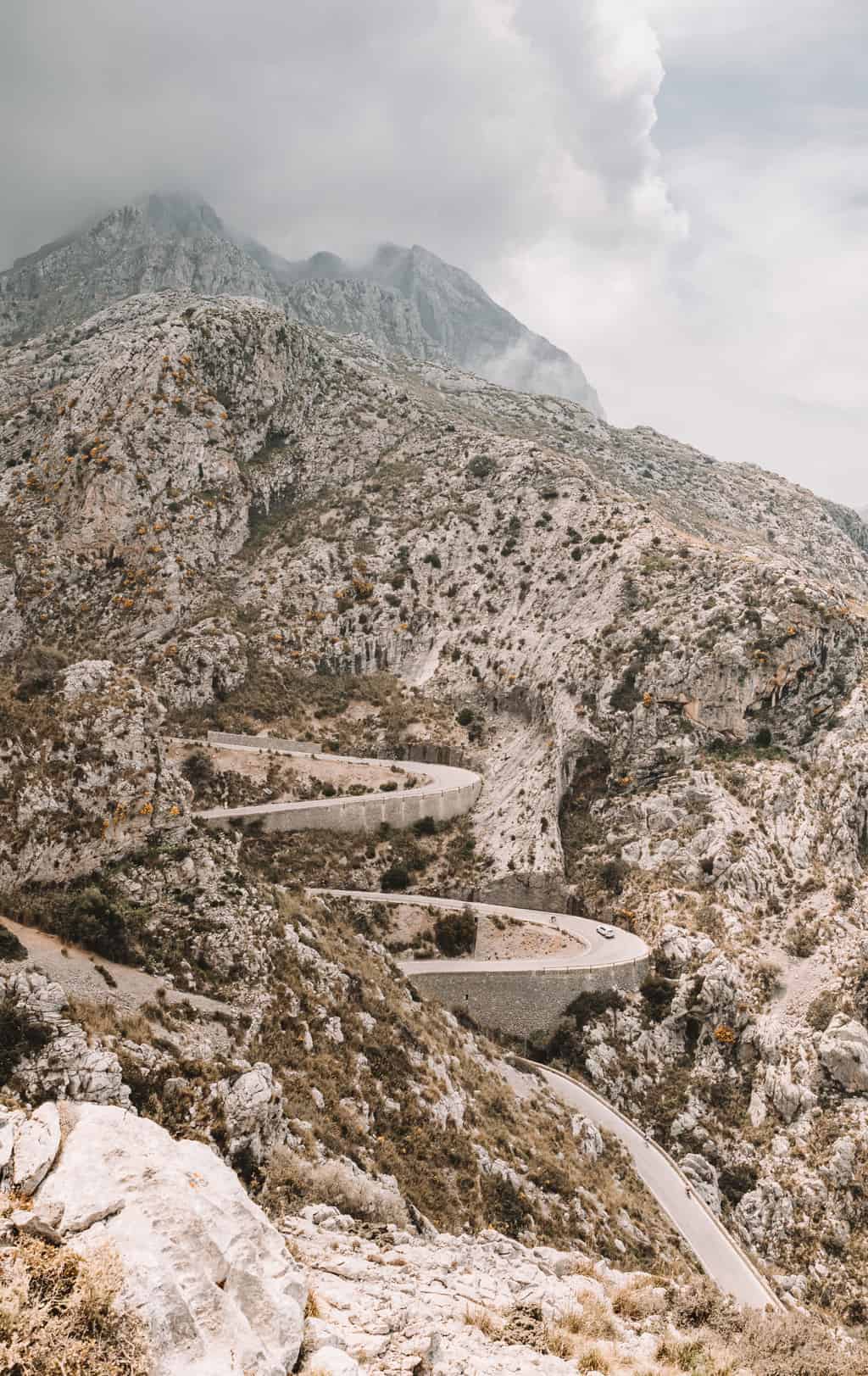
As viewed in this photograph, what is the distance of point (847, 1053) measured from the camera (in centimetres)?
3366

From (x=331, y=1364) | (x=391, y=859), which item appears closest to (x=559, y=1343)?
(x=331, y=1364)

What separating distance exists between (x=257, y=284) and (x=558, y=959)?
148500 mm

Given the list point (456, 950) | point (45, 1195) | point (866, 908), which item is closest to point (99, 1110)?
point (45, 1195)

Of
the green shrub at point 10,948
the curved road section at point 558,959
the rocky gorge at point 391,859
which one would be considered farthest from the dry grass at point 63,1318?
the curved road section at point 558,959

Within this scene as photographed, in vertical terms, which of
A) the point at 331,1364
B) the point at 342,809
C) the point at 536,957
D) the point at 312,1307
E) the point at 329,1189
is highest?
the point at 331,1364

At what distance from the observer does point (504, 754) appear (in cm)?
6025

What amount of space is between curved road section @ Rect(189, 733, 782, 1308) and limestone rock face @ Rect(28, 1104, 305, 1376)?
20613mm

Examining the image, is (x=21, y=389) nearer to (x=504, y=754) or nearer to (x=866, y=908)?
(x=504, y=754)

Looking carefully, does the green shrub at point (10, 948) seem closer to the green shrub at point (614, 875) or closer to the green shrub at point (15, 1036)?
the green shrub at point (15, 1036)

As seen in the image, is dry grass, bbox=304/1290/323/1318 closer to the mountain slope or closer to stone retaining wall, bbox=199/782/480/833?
the mountain slope

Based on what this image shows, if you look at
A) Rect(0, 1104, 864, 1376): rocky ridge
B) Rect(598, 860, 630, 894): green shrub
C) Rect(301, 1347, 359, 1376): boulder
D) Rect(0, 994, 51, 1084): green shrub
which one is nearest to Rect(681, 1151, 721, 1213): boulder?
Rect(598, 860, 630, 894): green shrub

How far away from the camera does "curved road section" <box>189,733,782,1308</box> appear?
2686cm

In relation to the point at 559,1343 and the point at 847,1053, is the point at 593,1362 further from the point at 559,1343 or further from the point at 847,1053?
the point at 847,1053

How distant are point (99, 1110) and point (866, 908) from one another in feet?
144
